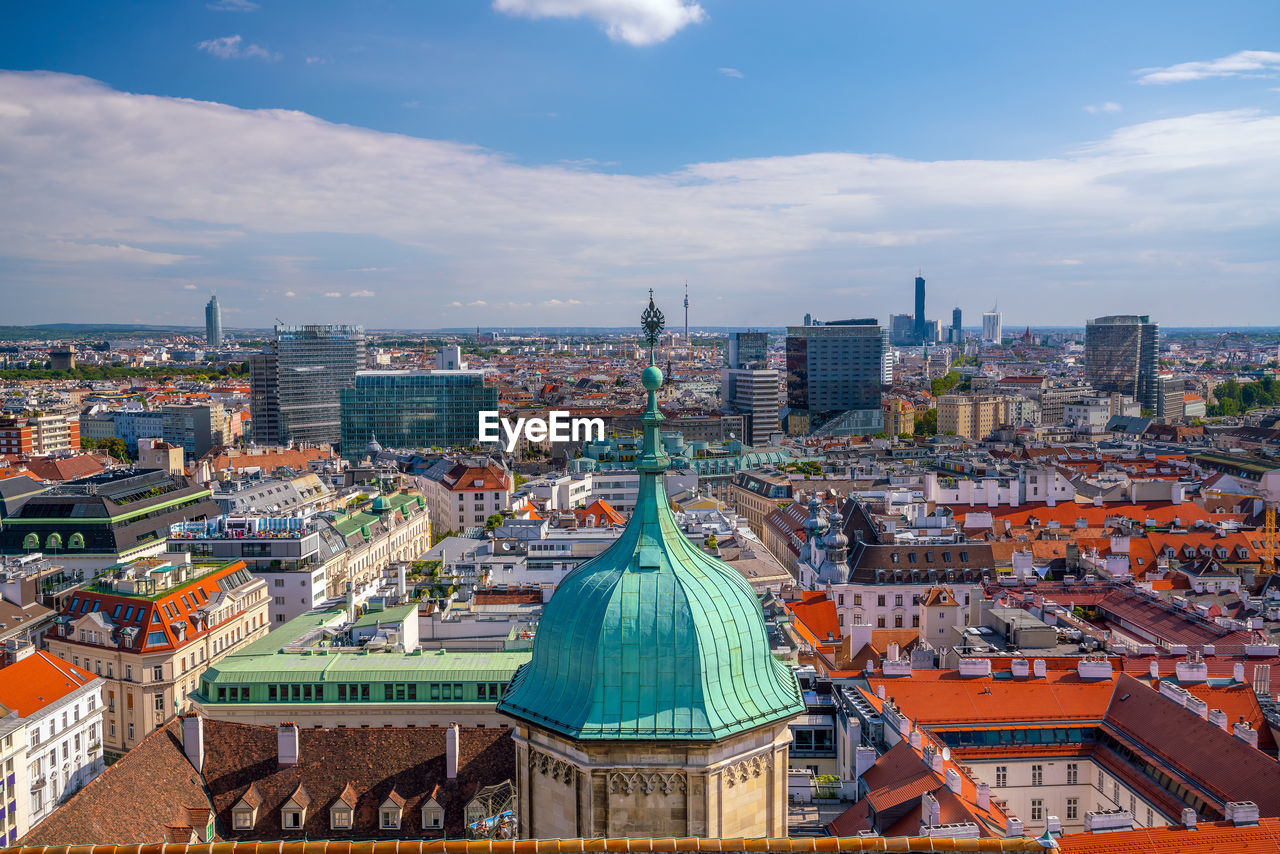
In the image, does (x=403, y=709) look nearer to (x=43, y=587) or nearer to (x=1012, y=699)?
(x=1012, y=699)

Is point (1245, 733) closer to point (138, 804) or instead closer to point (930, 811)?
point (930, 811)

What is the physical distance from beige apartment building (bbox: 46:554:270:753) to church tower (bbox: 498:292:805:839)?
54.0 metres

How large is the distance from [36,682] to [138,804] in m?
23.0

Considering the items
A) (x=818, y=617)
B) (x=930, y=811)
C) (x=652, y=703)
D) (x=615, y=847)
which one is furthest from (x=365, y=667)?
(x=615, y=847)

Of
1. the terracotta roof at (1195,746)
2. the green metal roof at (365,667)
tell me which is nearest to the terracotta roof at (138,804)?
the green metal roof at (365,667)

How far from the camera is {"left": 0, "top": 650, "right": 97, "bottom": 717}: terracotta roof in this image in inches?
2211

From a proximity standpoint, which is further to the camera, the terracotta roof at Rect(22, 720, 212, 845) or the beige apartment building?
the beige apartment building

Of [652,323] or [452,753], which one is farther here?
[452,753]

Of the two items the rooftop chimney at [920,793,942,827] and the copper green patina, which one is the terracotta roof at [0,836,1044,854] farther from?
the rooftop chimney at [920,793,942,827]

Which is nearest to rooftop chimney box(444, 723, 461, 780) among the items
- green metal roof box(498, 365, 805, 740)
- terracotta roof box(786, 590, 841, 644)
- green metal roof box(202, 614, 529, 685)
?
green metal roof box(202, 614, 529, 685)

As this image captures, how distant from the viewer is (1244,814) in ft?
109

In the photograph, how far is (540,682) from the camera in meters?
18.7

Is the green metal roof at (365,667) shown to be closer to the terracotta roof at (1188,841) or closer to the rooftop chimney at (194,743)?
the rooftop chimney at (194,743)

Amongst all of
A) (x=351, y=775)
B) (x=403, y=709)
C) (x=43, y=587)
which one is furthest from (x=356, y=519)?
(x=351, y=775)
